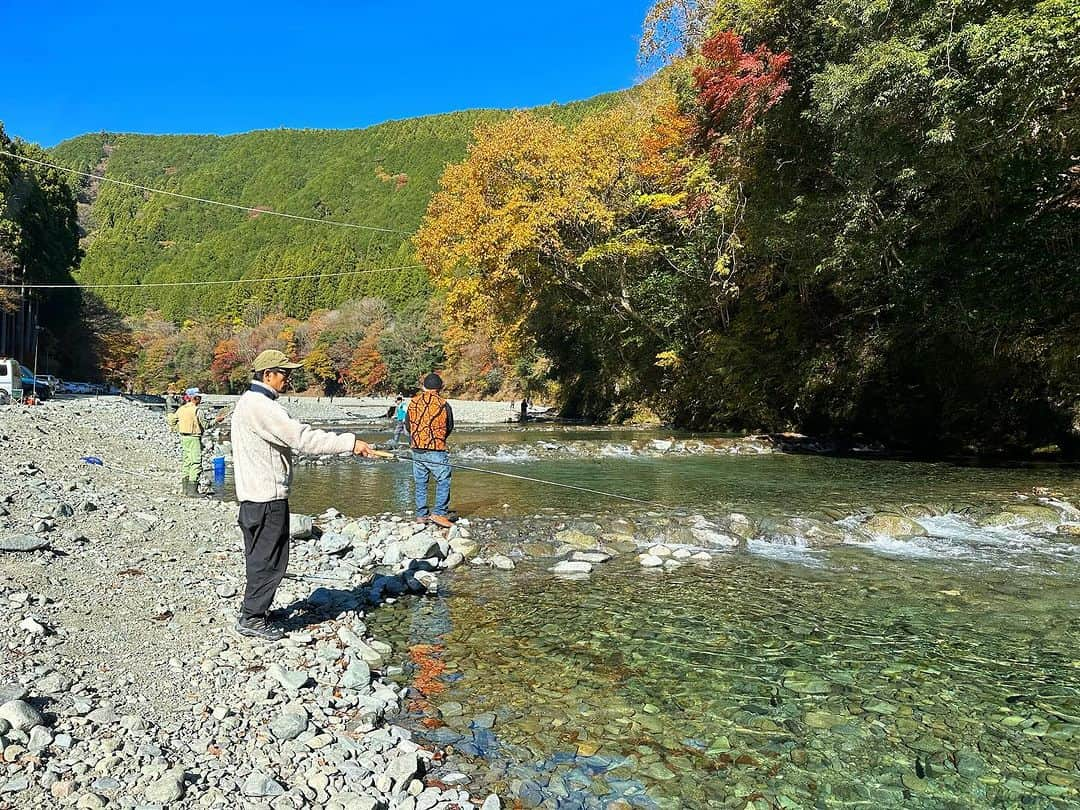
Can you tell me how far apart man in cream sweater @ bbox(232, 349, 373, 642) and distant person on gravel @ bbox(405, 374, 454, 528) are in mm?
4278

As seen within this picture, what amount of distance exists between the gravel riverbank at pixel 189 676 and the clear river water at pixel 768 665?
1.38 feet

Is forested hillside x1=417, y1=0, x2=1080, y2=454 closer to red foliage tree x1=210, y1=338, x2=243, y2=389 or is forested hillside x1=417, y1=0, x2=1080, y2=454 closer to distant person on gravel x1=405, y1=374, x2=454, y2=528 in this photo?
distant person on gravel x1=405, y1=374, x2=454, y2=528

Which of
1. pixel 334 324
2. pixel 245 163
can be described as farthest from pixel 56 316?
pixel 245 163

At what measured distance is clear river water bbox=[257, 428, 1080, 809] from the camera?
12.2 feet

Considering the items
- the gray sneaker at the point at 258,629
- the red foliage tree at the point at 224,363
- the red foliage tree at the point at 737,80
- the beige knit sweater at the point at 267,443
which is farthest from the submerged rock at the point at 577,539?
the red foliage tree at the point at 224,363

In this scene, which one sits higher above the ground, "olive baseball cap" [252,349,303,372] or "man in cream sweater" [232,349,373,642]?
"olive baseball cap" [252,349,303,372]

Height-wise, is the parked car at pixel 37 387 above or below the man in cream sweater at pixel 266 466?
below

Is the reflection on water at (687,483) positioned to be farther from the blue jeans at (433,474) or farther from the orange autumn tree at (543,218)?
the orange autumn tree at (543,218)

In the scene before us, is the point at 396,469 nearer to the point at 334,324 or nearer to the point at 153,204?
the point at 334,324

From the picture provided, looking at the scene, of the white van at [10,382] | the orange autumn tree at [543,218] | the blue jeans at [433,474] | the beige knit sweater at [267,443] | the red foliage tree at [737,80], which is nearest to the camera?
the beige knit sweater at [267,443]

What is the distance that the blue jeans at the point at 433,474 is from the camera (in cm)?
949

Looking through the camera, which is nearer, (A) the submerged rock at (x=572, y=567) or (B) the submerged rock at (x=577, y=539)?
(A) the submerged rock at (x=572, y=567)

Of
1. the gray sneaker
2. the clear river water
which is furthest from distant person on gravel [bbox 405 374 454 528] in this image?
the gray sneaker

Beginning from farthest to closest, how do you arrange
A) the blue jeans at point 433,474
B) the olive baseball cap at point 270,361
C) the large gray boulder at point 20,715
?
1. the blue jeans at point 433,474
2. the olive baseball cap at point 270,361
3. the large gray boulder at point 20,715
